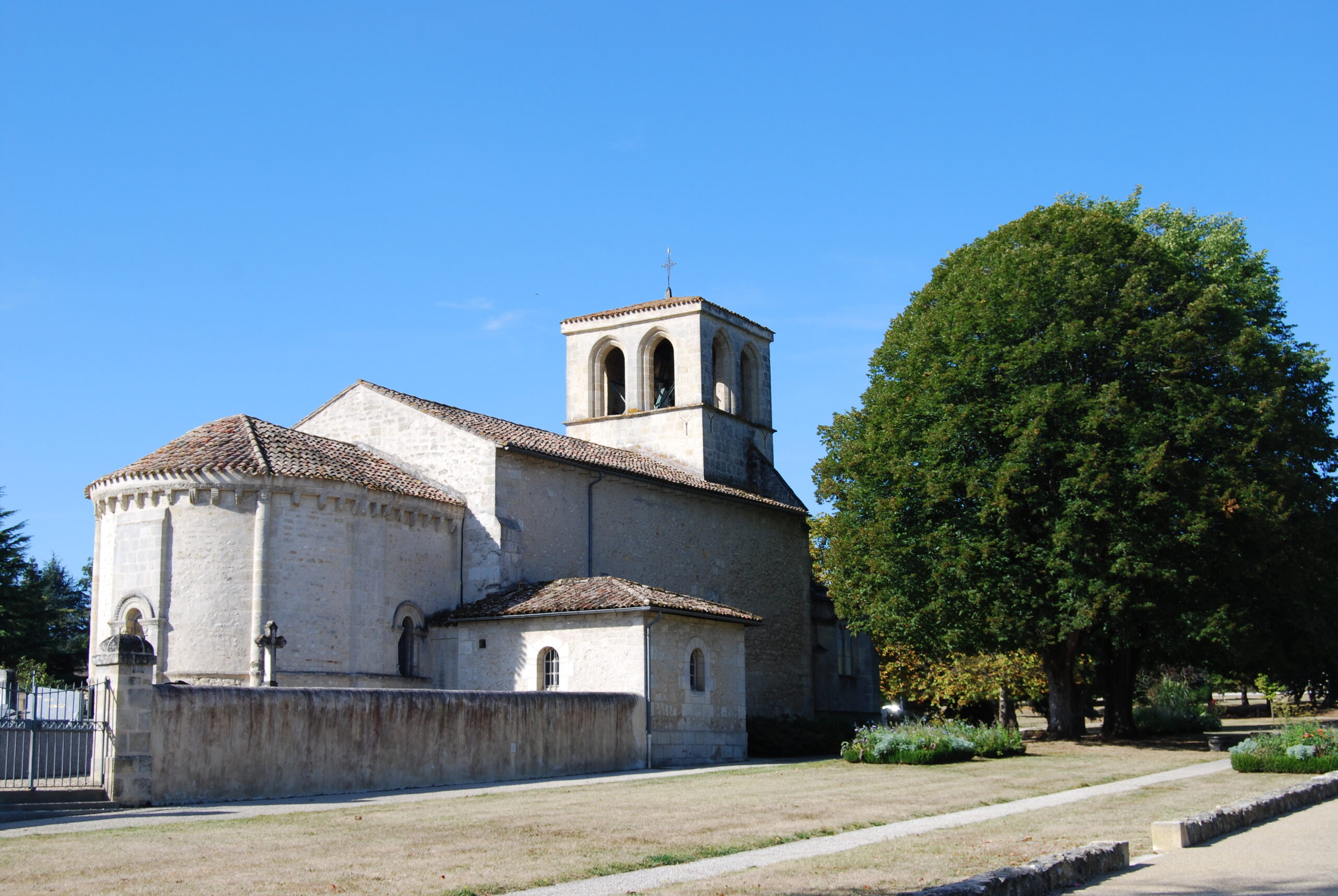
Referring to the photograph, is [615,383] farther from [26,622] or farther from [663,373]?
[26,622]

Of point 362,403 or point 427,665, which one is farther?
point 362,403

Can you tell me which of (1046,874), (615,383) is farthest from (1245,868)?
(615,383)

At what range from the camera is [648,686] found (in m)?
26.3

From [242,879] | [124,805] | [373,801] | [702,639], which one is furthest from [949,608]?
[242,879]

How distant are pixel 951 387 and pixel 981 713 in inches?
701

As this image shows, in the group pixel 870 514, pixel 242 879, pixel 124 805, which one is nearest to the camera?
pixel 242 879

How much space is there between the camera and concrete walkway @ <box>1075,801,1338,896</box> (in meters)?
9.59

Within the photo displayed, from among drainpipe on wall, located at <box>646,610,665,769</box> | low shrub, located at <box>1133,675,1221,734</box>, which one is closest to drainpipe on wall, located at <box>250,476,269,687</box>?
drainpipe on wall, located at <box>646,610,665,769</box>

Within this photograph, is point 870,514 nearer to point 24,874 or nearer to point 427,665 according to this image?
point 427,665

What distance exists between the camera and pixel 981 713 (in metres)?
43.2

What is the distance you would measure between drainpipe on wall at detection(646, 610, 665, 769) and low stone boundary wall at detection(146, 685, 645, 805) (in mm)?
1429

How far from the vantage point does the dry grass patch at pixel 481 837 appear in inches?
392

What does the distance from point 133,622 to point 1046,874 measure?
2220cm

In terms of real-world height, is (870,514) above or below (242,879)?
above
